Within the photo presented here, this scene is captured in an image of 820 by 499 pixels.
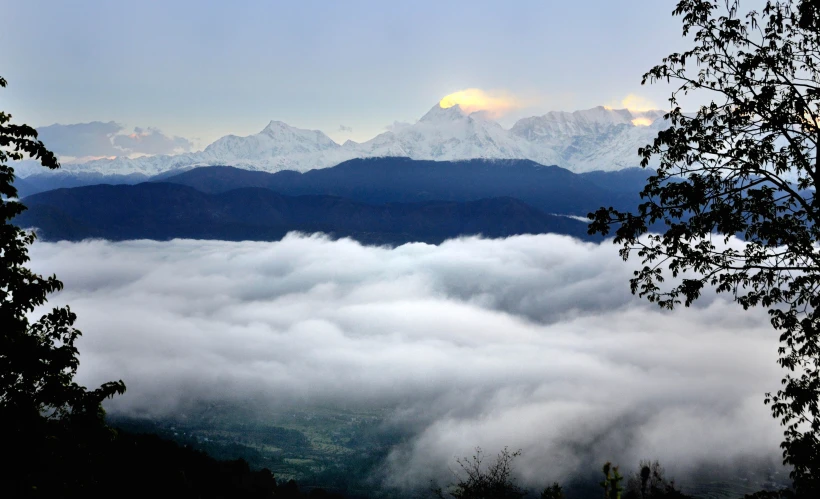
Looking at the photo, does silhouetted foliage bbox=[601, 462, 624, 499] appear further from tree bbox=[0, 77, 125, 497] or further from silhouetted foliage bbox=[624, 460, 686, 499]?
silhouetted foliage bbox=[624, 460, 686, 499]

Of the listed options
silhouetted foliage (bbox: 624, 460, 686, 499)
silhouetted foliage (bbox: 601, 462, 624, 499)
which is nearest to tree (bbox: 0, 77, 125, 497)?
silhouetted foliage (bbox: 601, 462, 624, 499)

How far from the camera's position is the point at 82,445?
59.6 ft

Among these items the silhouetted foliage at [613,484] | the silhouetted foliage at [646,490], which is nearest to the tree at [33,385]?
the silhouetted foliage at [613,484]

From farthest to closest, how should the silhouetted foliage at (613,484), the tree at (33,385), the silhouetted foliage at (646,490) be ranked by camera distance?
the silhouetted foliage at (646,490) → the tree at (33,385) → the silhouetted foliage at (613,484)

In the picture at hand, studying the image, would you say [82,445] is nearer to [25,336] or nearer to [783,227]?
[25,336]

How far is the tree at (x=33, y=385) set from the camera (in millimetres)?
16500

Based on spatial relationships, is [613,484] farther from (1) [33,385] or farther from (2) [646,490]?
(2) [646,490]

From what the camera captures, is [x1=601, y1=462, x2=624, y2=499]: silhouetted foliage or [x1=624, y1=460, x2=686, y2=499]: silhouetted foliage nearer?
[x1=601, y1=462, x2=624, y2=499]: silhouetted foliage

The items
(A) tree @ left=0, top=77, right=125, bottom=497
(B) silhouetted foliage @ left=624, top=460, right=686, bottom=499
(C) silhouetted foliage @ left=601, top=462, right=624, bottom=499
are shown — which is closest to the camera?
(C) silhouetted foliage @ left=601, top=462, right=624, bottom=499

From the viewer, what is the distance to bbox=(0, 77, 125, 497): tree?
650 inches

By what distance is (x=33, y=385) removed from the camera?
17906 mm

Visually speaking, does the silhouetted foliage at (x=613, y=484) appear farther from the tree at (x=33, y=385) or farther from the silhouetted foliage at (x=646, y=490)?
the silhouetted foliage at (x=646, y=490)

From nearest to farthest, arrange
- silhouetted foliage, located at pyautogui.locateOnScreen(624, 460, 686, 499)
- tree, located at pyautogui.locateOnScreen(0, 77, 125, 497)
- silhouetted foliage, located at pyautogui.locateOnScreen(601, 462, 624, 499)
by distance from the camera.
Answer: silhouetted foliage, located at pyautogui.locateOnScreen(601, 462, 624, 499)
tree, located at pyautogui.locateOnScreen(0, 77, 125, 497)
silhouetted foliage, located at pyautogui.locateOnScreen(624, 460, 686, 499)

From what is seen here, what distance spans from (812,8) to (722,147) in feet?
12.4
